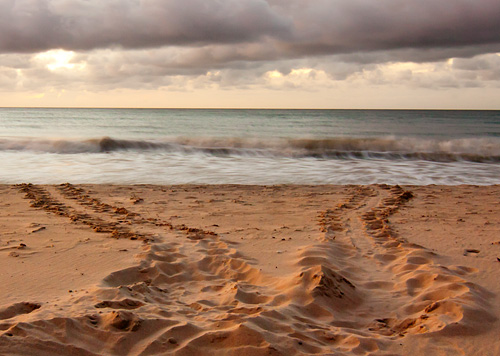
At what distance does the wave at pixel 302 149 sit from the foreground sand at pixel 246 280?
1140cm

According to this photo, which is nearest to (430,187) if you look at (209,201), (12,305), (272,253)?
(209,201)

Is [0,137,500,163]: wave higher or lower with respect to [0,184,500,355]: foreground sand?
higher

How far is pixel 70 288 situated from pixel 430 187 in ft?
26.7

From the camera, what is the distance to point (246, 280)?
140 inches

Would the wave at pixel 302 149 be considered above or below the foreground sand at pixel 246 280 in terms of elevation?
above

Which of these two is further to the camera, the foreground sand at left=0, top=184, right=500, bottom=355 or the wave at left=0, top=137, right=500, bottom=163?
the wave at left=0, top=137, right=500, bottom=163

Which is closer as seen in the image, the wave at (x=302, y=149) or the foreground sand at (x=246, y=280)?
the foreground sand at (x=246, y=280)

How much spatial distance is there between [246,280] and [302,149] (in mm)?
17747

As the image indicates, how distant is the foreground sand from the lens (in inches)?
97.1

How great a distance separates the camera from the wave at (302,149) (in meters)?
17.6

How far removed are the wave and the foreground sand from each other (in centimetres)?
1140

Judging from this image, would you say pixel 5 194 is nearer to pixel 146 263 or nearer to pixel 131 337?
pixel 146 263

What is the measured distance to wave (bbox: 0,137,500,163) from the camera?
17.6 meters

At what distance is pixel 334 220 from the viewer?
593 centimetres
